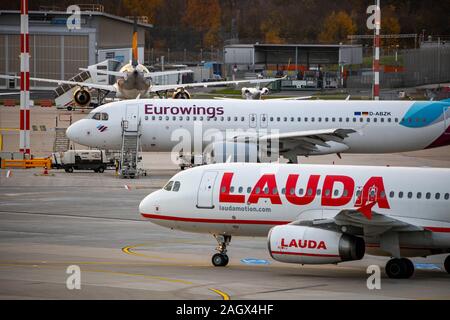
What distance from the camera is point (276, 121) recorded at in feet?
183

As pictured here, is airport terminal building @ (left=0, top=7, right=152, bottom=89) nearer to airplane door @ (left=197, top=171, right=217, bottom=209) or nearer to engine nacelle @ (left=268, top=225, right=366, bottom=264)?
airplane door @ (left=197, top=171, right=217, bottom=209)

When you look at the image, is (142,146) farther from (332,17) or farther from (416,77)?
(332,17)

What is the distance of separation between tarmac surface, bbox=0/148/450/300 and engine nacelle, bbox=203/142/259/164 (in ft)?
15.2

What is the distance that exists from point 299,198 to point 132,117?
25878mm

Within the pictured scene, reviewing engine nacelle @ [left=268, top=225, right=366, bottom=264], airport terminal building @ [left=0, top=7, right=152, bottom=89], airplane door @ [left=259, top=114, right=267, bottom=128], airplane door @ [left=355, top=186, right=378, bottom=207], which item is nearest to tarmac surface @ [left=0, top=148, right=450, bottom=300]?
engine nacelle @ [left=268, top=225, right=366, bottom=264]

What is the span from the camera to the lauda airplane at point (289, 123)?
5488 centimetres

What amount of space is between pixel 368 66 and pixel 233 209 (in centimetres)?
11464

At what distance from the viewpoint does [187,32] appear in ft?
563

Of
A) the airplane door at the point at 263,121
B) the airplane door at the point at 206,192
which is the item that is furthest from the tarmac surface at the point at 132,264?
the airplane door at the point at 263,121

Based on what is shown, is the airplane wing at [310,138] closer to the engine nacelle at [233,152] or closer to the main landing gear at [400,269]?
the engine nacelle at [233,152]

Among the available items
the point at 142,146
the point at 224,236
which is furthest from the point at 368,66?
the point at 224,236

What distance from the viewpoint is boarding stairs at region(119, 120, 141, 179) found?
54531mm

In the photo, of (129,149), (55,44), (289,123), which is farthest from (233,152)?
(55,44)

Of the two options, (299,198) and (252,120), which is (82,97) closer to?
(252,120)
